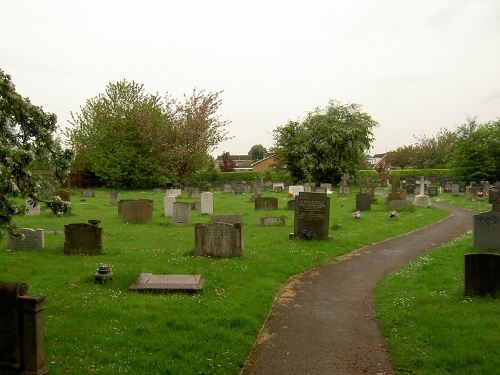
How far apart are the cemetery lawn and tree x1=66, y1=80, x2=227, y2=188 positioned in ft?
99.1

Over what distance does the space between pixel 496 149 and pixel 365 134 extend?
13921mm

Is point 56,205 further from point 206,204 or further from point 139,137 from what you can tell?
point 139,137

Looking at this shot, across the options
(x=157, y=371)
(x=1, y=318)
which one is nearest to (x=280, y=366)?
(x=157, y=371)

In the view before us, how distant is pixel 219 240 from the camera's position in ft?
38.1

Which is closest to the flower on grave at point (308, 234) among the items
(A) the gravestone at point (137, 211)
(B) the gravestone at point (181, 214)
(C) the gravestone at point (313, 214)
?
(C) the gravestone at point (313, 214)

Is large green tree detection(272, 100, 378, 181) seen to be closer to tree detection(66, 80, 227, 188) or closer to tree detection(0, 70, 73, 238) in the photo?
tree detection(66, 80, 227, 188)

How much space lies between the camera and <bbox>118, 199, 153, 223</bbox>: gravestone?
1839cm

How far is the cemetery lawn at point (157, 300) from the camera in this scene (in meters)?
5.71

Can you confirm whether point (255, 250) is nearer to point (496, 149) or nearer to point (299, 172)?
point (496, 149)

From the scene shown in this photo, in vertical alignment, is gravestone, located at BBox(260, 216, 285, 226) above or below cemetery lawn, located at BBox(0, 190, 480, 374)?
above

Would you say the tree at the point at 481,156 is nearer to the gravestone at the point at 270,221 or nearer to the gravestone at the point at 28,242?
the gravestone at the point at 270,221

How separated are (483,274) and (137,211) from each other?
1364 centimetres

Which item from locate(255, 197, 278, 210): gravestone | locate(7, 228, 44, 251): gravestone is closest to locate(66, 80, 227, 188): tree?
locate(255, 197, 278, 210): gravestone

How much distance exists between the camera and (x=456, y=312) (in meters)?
7.29
